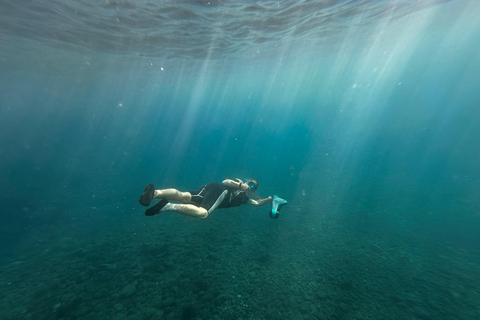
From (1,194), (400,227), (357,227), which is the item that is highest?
(400,227)

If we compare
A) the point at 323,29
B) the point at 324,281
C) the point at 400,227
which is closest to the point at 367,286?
the point at 324,281

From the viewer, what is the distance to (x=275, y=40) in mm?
17578

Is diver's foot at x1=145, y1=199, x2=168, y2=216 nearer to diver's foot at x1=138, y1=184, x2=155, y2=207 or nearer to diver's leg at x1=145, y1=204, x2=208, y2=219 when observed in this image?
diver's leg at x1=145, y1=204, x2=208, y2=219

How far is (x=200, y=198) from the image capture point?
5547 mm

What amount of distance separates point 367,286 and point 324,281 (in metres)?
1.29

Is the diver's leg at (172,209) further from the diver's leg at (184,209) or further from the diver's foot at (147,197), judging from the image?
the diver's foot at (147,197)

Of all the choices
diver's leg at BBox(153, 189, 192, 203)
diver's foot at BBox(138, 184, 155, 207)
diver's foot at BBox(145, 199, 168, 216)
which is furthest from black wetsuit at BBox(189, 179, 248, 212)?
diver's foot at BBox(138, 184, 155, 207)

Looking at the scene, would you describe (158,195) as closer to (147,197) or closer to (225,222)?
(147,197)

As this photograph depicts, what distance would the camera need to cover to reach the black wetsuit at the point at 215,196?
545 centimetres

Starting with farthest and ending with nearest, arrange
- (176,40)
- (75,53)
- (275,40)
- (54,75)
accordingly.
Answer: (54,75)
(75,53)
(275,40)
(176,40)

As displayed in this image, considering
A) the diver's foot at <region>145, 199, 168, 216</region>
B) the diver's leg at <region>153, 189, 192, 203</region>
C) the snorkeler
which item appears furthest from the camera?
the diver's leg at <region>153, 189, 192, 203</region>

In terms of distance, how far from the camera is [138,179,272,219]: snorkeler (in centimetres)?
409

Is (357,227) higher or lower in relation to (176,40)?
lower

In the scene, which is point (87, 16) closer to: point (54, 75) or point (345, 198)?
point (345, 198)
